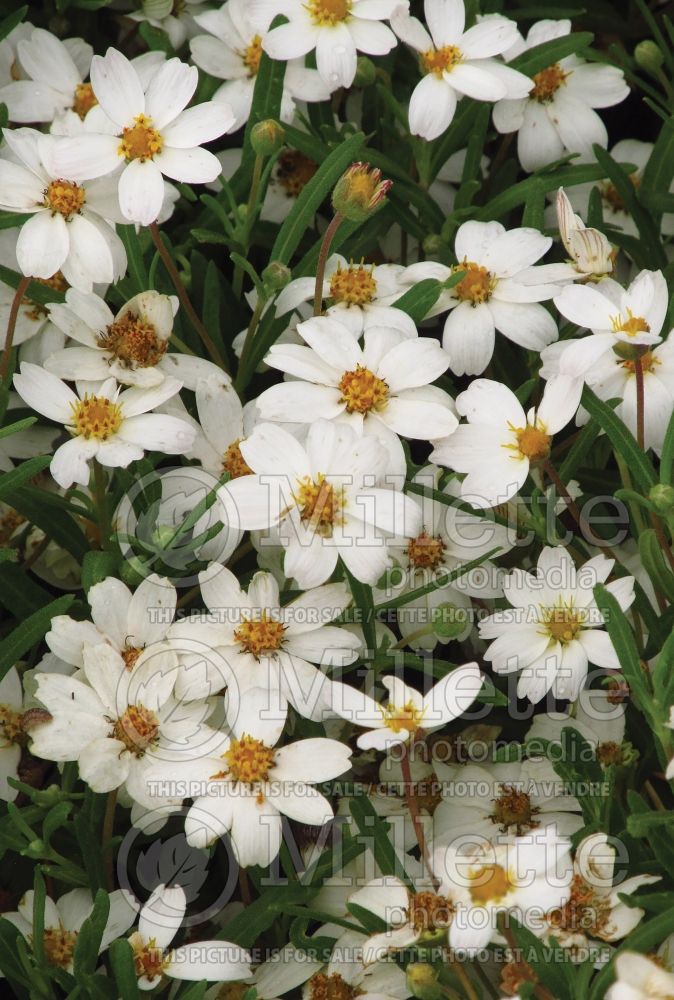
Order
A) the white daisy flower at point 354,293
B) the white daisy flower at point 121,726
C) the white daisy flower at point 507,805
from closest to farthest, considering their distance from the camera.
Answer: the white daisy flower at point 121,726 → the white daisy flower at point 507,805 → the white daisy flower at point 354,293

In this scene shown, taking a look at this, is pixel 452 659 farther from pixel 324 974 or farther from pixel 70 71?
pixel 70 71

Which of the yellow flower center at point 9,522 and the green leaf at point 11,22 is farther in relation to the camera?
the green leaf at point 11,22

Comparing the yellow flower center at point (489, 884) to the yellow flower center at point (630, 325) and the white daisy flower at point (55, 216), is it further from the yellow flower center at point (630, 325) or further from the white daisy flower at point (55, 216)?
the white daisy flower at point (55, 216)

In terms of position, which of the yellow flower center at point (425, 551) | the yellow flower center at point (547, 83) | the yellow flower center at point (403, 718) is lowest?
the yellow flower center at point (403, 718)

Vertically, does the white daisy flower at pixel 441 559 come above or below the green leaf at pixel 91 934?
above

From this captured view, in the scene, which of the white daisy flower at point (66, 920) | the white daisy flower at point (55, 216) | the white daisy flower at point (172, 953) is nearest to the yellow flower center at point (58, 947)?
the white daisy flower at point (66, 920)

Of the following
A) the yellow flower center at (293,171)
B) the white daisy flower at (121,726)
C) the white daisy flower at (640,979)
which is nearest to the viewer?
the white daisy flower at (640,979)

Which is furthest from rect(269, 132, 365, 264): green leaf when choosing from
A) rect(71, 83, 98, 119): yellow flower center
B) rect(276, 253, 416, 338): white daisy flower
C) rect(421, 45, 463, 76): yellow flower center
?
rect(71, 83, 98, 119): yellow flower center

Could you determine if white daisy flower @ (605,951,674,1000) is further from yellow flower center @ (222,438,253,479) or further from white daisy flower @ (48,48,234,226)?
white daisy flower @ (48,48,234,226)
